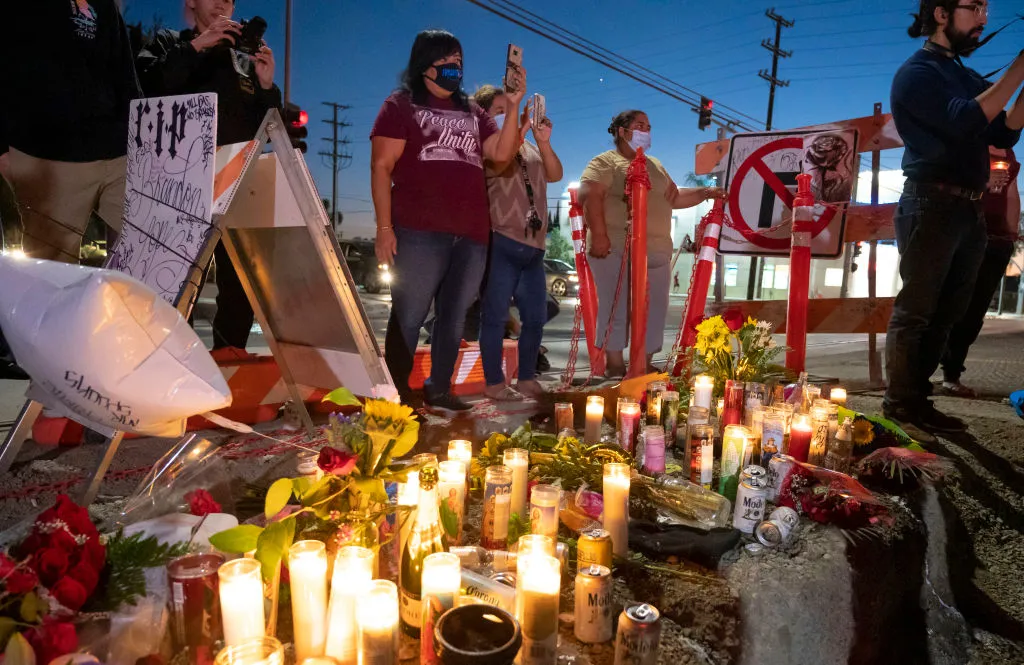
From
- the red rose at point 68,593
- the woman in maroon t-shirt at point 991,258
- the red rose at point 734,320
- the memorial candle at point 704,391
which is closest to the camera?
the red rose at point 68,593

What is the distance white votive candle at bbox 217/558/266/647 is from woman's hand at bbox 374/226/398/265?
2.08 metres

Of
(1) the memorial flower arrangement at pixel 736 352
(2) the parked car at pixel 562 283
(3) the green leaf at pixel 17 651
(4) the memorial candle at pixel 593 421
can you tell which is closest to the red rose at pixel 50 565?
(3) the green leaf at pixel 17 651

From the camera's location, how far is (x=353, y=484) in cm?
142

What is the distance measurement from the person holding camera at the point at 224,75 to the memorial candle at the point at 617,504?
2.37m

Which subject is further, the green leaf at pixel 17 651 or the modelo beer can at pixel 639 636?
the modelo beer can at pixel 639 636

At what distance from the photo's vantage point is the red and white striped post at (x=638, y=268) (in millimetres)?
3922

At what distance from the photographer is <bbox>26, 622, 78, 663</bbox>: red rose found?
38.9 inches

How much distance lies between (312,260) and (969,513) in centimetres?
314

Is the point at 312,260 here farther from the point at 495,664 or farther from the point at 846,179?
the point at 846,179

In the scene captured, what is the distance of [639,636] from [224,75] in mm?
3290

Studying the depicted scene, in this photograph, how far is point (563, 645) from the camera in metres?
1.47

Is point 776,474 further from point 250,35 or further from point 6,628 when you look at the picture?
point 250,35

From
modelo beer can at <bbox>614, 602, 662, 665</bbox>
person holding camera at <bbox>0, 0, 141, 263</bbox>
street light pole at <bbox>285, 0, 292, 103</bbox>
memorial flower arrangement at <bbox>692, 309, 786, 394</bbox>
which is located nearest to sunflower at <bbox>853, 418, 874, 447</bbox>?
memorial flower arrangement at <bbox>692, 309, 786, 394</bbox>

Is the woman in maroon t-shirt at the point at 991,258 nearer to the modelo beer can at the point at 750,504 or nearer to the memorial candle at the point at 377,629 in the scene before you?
the modelo beer can at the point at 750,504
